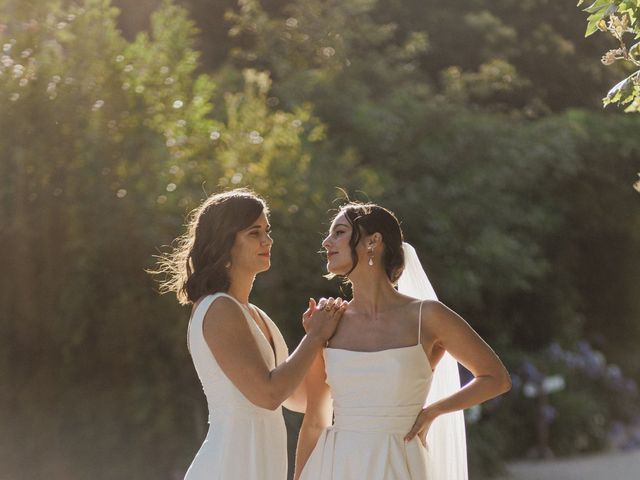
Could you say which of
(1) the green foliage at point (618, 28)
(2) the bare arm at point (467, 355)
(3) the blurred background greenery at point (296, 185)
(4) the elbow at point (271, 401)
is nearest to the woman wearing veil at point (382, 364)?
(2) the bare arm at point (467, 355)

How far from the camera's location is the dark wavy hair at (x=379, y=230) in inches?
159

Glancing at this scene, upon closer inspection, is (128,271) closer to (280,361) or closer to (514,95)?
(280,361)

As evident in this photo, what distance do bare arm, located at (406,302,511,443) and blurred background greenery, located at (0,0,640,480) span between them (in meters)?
4.39

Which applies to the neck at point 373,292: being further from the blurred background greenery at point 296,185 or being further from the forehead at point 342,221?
the blurred background greenery at point 296,185

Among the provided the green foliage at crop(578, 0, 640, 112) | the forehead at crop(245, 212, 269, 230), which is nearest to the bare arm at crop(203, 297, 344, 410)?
the forehead at crop(245, 212, 269, 230)

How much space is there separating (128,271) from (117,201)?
495 mm

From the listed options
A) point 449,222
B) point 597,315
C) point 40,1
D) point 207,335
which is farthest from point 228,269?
point 597,315

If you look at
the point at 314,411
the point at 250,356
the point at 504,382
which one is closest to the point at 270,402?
the point at 250,356

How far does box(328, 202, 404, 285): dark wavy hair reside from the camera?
404 centimetres

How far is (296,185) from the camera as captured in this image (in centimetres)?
924

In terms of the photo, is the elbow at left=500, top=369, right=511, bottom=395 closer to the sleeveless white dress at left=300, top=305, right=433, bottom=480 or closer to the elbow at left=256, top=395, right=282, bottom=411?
the sleeveless white dress at left=300, top=305, right=433, bottom=480

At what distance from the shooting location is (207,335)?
4000 mm

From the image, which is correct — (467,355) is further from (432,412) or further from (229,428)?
(229,428)

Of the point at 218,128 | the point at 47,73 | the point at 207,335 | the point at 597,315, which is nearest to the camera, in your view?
the point at 207,335
